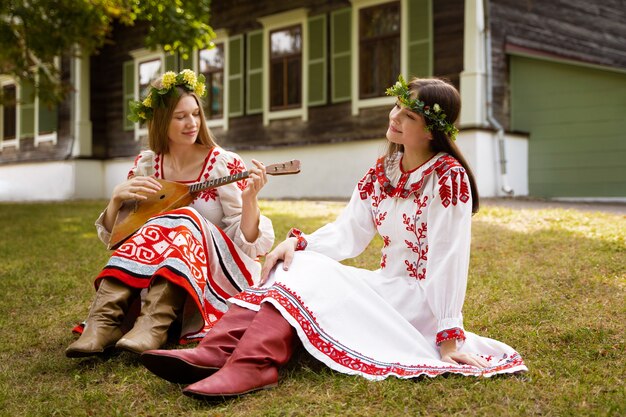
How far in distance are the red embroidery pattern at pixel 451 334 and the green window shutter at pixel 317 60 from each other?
10630mm

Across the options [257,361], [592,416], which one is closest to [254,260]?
[257,361]

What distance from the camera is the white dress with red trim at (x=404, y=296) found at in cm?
249

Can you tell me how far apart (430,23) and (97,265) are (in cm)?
760

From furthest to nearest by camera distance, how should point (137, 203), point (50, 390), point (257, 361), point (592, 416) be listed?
1. point (137, 203)
2. point (50, 390)
3. point (257, 361)
4. point (592, 416)

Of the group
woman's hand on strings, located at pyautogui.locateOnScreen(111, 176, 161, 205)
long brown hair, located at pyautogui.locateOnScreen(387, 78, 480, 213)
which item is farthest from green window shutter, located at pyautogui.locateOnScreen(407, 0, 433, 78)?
long brown hair, located at pyautogui.locateOnScreen(387, 78, 480, 213)

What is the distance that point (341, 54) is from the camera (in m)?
12.4

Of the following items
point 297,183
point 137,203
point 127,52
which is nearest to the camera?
point 137,203

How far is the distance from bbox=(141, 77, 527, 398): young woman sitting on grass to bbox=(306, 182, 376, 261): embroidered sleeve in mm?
23

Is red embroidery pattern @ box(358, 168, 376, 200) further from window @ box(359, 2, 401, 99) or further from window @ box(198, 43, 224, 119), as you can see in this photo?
window @ box(198, 43, 224, 119)

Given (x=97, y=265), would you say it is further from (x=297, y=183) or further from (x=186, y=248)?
(x=297, y=183)

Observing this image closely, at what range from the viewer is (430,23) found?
11.2 meters

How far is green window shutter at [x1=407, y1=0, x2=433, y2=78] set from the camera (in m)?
11.2

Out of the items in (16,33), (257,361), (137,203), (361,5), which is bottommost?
(257,361)

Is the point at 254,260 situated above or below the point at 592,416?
above
